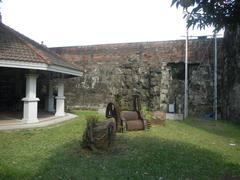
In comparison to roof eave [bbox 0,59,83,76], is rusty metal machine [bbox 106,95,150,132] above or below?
below

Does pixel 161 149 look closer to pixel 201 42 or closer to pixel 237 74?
pixel 237 74

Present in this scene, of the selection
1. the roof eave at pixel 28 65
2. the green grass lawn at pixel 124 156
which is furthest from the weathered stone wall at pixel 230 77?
the roof eave at pixel 28 65

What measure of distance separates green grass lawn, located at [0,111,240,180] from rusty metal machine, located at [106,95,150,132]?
472 mm

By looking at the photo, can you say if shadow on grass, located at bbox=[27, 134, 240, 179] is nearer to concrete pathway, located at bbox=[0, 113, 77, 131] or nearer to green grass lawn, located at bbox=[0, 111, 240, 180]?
green grass lawn, located at bbox=[0, 111, 240, 180]

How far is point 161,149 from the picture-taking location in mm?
8648

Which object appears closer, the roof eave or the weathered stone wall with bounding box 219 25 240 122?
the roof eave

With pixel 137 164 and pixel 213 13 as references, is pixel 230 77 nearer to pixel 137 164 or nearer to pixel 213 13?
pixel 137 164

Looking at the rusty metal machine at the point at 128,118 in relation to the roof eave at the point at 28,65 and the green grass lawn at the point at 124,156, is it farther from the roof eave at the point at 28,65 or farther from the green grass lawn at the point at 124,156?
the roof eave at the point at 28,65

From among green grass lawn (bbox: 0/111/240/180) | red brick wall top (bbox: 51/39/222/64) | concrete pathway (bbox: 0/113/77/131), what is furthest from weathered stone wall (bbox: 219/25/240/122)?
concrete pathway (bbox: 0/113/77/131)

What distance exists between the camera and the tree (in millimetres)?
4438

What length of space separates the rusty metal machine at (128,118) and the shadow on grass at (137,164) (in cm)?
263

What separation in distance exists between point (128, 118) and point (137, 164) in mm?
5215

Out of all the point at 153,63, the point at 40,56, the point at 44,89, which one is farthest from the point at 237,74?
the point at 44,89

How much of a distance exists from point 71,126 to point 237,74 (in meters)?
8.86
